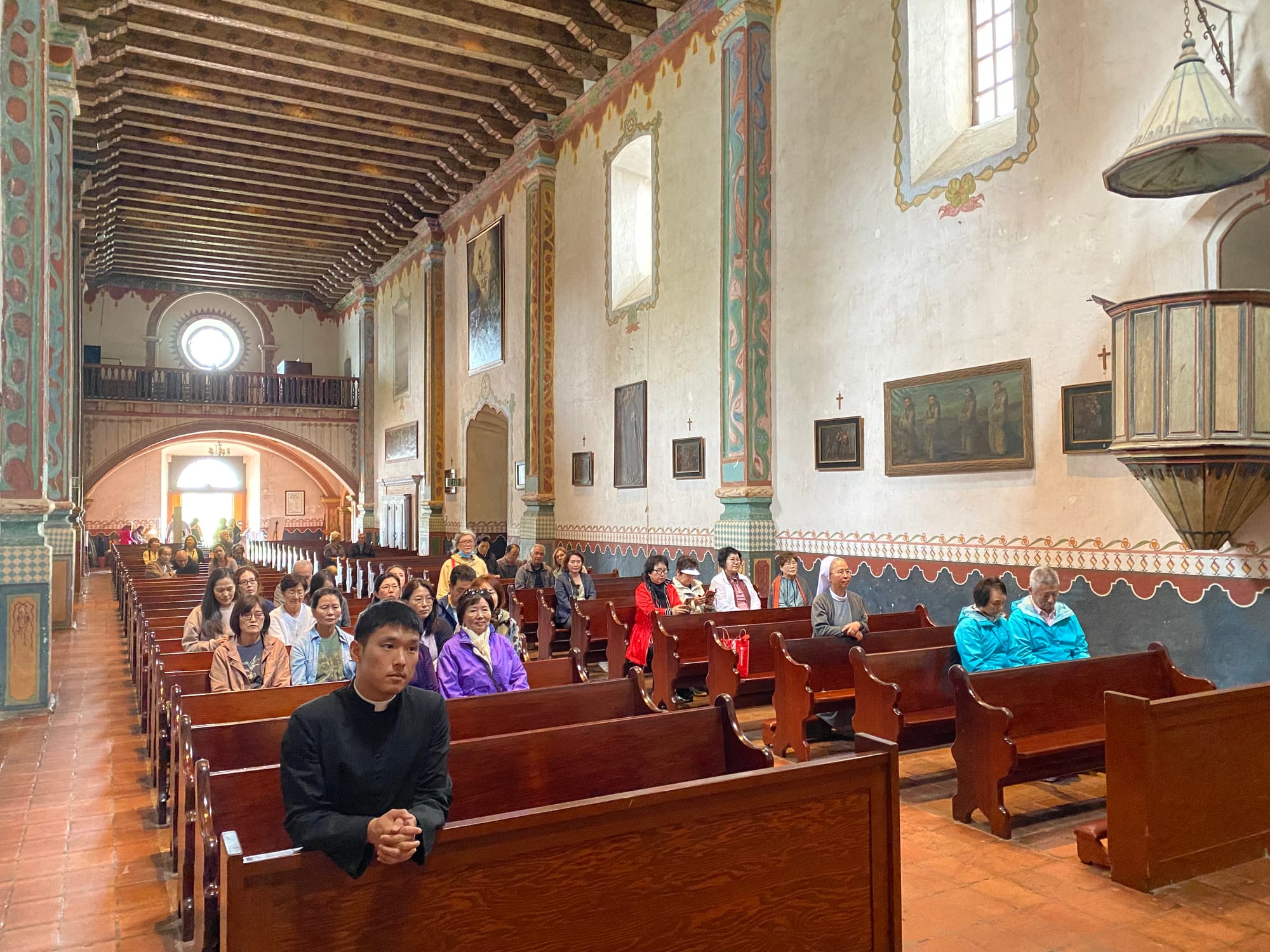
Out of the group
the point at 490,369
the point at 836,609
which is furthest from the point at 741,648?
the point at 490,369

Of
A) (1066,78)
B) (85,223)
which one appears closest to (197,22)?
(85,223)

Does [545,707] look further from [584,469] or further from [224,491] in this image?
[224,491]

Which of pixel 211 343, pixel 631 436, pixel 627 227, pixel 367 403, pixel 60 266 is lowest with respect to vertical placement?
pixel 631 436

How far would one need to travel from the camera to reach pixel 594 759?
3650 mm

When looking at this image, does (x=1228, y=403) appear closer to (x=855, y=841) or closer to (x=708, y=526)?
(x=855, y=841)

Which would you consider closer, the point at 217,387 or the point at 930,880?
the point at 930,880

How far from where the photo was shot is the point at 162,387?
867 inches

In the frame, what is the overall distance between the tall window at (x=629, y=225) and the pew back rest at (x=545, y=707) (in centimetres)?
880

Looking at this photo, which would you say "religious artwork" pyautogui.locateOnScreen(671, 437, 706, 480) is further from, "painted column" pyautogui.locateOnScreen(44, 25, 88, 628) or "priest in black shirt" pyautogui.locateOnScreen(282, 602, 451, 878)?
"priest in black shirt" pyautogui.locateOnScreen(282, 602, 451, 878)

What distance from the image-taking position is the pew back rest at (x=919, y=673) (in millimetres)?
5547

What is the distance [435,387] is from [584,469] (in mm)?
6440

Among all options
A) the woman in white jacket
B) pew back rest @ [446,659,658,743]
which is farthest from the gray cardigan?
pew back rest @ [446,659,658,743]

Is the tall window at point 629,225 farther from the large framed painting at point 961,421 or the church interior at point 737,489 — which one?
the large framed painting at point 961,421

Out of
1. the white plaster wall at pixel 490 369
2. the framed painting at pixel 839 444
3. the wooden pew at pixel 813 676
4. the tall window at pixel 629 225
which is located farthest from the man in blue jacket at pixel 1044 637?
the white plaster wall at pixel 490 369
